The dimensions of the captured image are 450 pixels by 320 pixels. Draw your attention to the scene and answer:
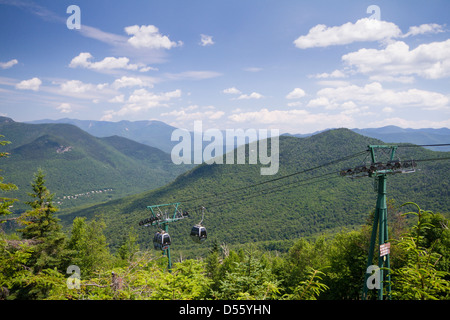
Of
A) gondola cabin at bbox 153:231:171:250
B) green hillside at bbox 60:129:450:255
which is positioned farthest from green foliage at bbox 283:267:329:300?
green hillside at bbox 60:129:450:255

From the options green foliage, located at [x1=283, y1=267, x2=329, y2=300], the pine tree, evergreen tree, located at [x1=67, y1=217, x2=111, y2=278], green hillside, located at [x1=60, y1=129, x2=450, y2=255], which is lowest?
green hillside, located at [x1=60, y1=129, x2=450, y2=255]

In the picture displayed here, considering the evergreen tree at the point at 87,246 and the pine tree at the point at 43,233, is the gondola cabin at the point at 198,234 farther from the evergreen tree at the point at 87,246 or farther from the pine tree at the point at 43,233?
the evergreen tree at the point at 87,246

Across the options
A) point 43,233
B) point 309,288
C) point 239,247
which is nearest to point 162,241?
point 43,233

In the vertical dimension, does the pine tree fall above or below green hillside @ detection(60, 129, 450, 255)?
above

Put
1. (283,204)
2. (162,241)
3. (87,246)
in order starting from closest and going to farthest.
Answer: (162,241) < (87,246) < (283,204)

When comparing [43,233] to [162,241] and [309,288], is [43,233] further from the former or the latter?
[309,288]

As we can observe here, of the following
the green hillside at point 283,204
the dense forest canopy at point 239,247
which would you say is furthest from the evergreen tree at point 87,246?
the green hillside at point 283,204

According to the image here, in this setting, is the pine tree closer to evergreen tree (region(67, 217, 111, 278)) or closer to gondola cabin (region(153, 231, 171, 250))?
evergreen tree (region(67, 217, 111, 278))

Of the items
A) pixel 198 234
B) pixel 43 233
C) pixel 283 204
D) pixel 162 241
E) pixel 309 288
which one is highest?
pixel 309 288

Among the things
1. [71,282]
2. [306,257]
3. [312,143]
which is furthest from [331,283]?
[312,143]
